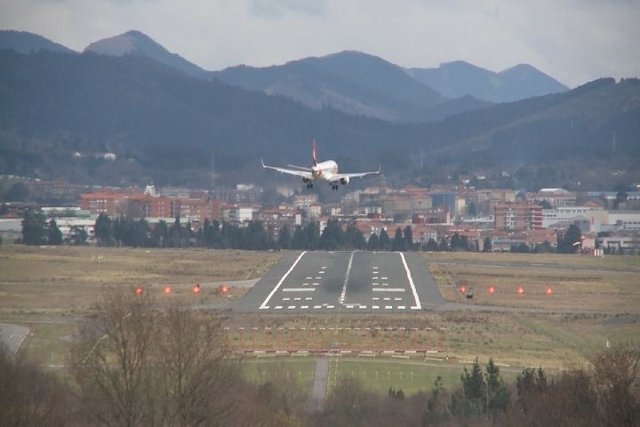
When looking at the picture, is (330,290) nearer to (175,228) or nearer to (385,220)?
(175,228)

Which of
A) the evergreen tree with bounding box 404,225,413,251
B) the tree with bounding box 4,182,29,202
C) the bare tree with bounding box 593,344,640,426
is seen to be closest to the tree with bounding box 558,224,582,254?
the evergreen tree with bounding box 404,225,413,251

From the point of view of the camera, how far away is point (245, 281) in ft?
311

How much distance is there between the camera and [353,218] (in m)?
160

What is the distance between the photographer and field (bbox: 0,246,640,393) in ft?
202

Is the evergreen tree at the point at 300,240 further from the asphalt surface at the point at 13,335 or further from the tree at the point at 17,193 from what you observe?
the asphalt surface at the point at 13,335

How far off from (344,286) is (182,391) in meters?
49.4

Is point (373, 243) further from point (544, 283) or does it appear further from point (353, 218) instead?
point (544, 283)

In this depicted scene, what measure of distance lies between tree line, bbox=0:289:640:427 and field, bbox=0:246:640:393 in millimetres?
Result: 7373

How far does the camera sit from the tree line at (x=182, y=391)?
41500 millimetres

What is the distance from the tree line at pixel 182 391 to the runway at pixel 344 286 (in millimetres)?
31358

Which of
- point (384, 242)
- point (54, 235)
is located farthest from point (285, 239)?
point (54, 235)

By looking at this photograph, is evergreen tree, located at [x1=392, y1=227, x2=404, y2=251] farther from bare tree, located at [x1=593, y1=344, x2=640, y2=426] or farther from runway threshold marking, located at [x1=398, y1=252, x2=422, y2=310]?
bare tree, located at [x1=593, y1=344, x2=640, y2=426]

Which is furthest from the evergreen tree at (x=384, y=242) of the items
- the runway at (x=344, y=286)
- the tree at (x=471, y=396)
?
the tree at (x=471, y=396)

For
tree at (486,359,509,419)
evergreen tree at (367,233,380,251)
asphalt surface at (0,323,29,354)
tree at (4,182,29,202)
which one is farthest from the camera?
tree at (4,182,29,202)
